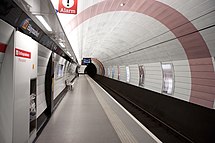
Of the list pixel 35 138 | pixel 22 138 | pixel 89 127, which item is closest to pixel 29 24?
pixel 22 138

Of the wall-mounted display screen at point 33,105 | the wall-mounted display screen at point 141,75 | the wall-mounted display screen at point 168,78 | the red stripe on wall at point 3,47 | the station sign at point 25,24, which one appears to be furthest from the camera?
the wall-mounted display screen at point 141,75

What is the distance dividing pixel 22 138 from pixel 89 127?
210 cm

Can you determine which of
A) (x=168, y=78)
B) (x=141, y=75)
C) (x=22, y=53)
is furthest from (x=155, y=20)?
(x=141, y=75)

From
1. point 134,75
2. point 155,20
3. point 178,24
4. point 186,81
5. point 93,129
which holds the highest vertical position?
point 155,20

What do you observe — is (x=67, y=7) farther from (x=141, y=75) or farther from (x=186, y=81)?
(x=141, y=75)

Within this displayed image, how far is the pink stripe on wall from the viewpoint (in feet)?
17.4

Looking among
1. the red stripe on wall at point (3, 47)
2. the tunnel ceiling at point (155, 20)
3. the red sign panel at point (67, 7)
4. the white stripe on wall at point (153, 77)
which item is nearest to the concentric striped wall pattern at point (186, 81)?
the white stripe on wall at point (153, 77)

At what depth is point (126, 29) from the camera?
28.7 feet

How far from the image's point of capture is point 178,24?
5625mm

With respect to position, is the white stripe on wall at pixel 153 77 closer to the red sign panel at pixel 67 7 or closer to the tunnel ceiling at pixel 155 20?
the tunnel ceiling at pixel 155 20

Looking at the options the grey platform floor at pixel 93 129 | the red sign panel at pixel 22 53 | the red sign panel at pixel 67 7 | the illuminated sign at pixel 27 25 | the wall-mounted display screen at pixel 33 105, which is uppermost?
the red sign panel at pixel 67 7

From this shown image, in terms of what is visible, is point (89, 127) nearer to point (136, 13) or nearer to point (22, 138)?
point (22, 138)

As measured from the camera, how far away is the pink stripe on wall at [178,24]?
5.32m

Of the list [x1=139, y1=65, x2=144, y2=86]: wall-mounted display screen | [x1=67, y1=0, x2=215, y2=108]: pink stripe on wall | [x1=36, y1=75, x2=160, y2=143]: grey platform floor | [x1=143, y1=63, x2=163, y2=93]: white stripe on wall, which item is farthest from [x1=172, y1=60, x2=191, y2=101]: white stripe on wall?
[x1=139, y1=65, x2=144, y2=86]: wall-mounted display screen
